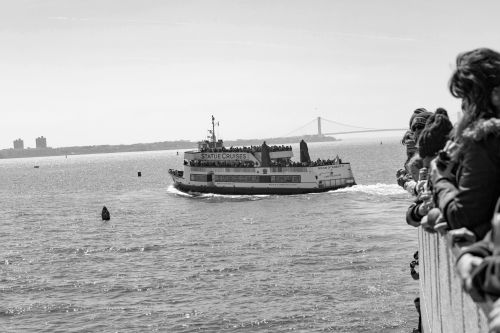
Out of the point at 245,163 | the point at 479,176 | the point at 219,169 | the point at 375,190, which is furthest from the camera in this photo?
the point at 219,169

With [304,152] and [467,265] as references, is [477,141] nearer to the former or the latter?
[467,265]

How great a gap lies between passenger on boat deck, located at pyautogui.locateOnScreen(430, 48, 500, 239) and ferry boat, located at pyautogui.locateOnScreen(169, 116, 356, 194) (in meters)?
54.8

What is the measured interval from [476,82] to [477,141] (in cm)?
37

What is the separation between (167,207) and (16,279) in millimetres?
31037

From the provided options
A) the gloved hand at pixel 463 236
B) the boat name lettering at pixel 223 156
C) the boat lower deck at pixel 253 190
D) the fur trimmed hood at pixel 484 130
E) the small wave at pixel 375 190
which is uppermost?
the fur trimmed hood at pixel 484 130

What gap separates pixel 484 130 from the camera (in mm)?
2959

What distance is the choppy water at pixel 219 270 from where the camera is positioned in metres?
20.3

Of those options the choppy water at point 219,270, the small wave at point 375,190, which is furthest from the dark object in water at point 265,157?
the choppy water at point 219,270

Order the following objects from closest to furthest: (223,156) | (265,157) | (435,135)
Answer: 1. (435,135)
2. (265,157)
3. (223,156)

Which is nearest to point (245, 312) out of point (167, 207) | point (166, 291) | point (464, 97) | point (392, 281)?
point (166, 291)

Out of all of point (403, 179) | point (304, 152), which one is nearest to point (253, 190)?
point (304, 152)

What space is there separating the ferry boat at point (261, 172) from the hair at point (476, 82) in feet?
180

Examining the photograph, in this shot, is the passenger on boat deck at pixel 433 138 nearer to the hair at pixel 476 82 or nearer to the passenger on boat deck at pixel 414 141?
the passenger on boat deck at pixel 414 141

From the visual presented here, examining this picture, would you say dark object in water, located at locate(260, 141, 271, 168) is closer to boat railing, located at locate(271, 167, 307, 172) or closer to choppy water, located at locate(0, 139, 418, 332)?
boat railing, located at locate(271, 167, 307, 172)
